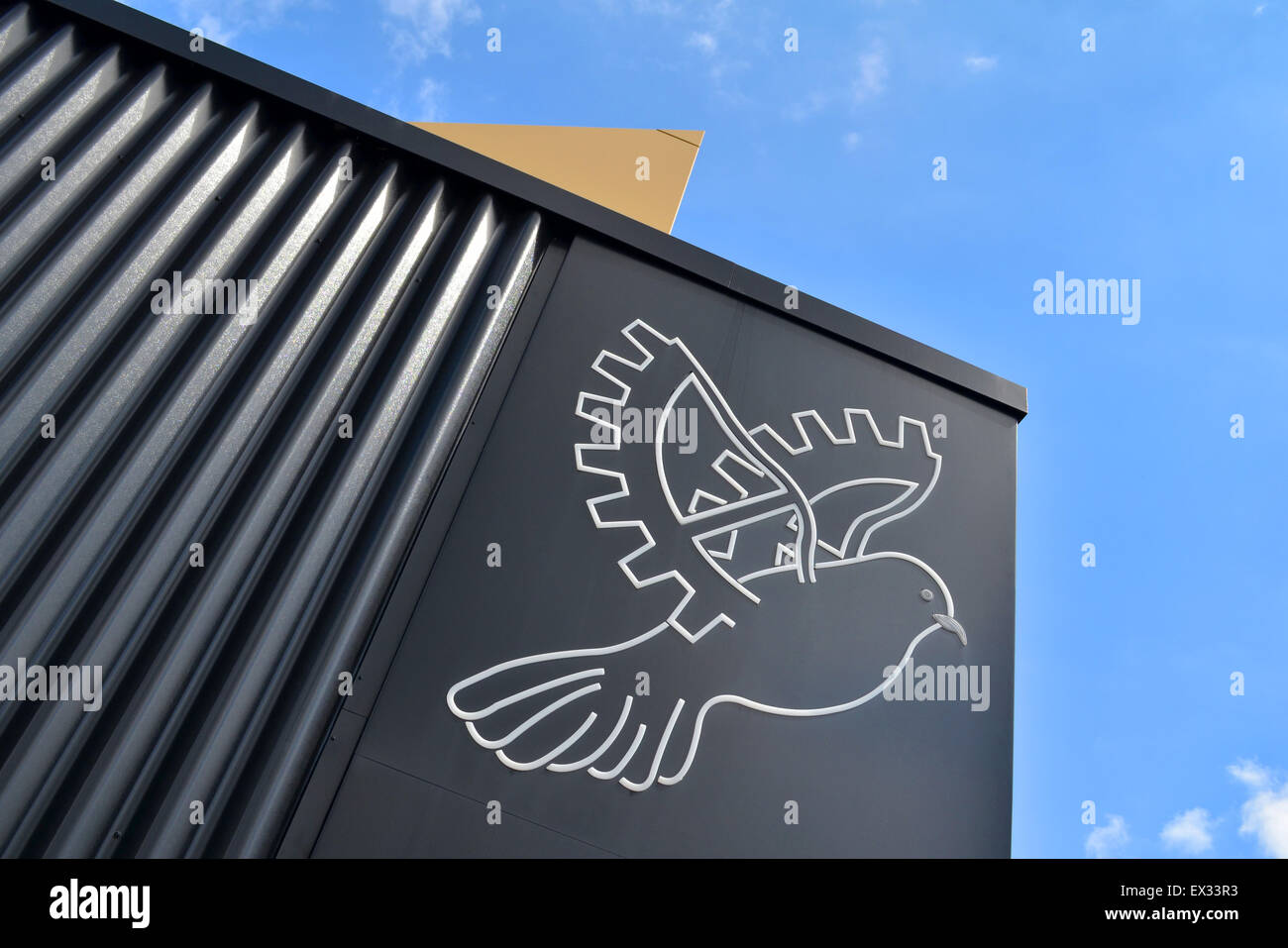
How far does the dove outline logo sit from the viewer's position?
401cm

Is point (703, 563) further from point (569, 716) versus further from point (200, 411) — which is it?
point (200, 411)

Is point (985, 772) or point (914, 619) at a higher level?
point (914, 619)

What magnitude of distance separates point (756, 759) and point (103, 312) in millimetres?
3091

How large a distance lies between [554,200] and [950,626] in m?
2.81

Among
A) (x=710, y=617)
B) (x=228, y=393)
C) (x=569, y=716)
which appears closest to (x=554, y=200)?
(x=228, y=393)

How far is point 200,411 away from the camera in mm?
4203

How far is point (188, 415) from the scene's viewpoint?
417 cm

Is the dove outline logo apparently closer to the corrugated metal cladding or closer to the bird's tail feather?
the bird's tail feather

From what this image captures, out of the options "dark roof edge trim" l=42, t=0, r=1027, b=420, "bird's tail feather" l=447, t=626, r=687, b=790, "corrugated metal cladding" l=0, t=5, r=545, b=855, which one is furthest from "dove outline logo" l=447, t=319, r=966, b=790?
"corrugated metal cladding" l=0, t=5, r=545, b=855

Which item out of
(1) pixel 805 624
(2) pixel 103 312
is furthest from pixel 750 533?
(2) pixel 103 312

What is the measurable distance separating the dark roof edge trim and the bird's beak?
1368 millimetres

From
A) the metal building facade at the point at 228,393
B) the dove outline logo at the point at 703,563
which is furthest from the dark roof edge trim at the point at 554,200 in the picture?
the dove outline logo at the point at 703,563

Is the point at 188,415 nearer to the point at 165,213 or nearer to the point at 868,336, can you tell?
the point at 165,213
